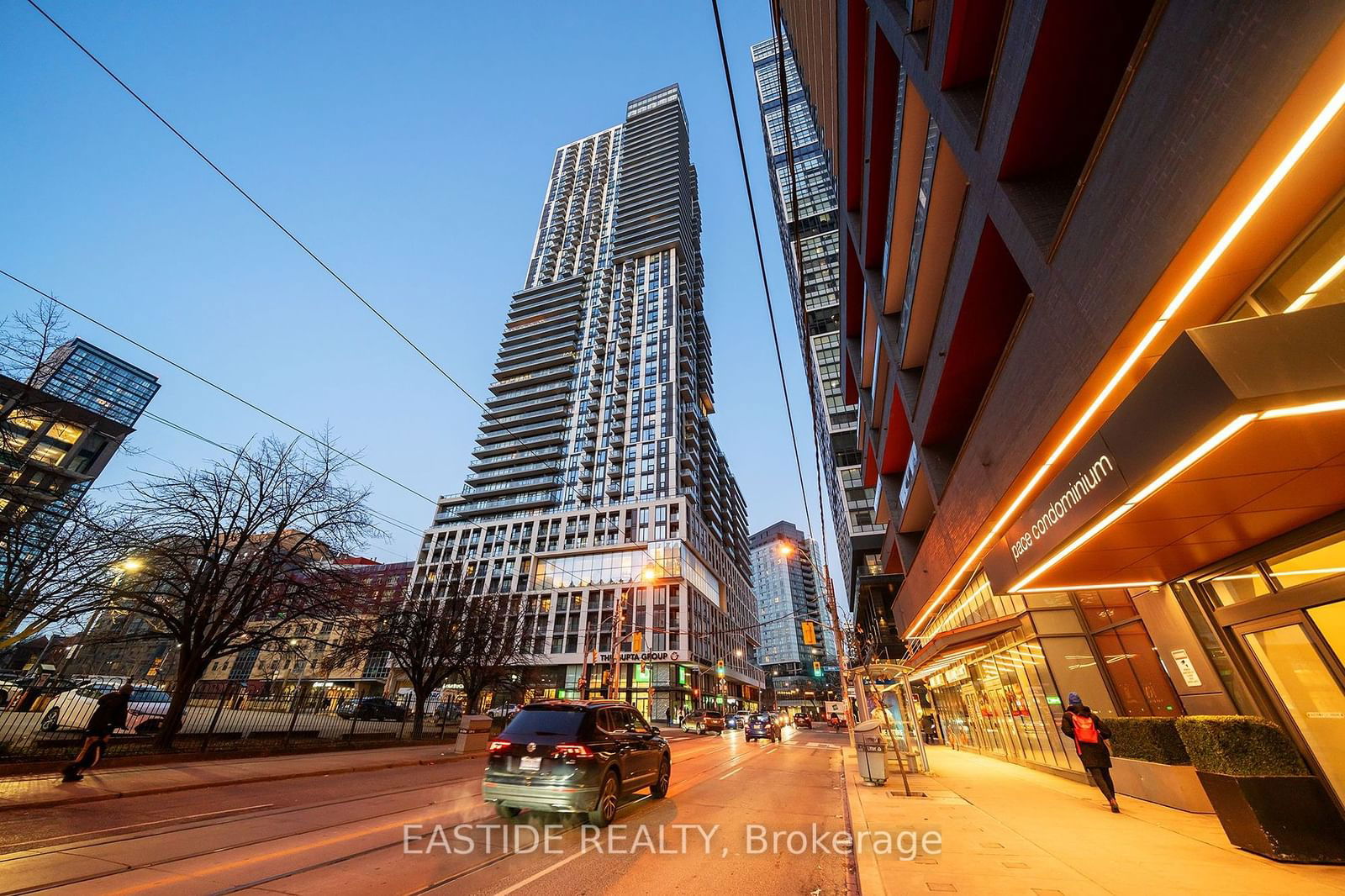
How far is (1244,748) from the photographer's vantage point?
5.94 m

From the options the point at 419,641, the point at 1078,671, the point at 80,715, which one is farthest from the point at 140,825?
the point at 419,641

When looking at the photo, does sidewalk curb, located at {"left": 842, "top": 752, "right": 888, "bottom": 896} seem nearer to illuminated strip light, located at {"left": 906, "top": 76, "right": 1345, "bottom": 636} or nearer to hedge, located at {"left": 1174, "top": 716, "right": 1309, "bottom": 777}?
hedge, located at {"left": 1174, "top": 716, "right": 1309, "bottom": 777}

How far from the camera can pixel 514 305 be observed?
113 m

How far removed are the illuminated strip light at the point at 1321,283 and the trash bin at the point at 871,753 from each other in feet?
37.0

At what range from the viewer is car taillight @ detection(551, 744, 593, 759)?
741 centimetres

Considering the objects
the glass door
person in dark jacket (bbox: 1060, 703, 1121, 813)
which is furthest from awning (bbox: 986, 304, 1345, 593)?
person in dark jacket (bbox: 1060, 703, 1121, 813)

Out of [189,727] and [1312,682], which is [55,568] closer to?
[189,727]

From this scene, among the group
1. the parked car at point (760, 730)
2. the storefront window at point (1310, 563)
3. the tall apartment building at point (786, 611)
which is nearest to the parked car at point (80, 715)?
the storefront window at point (1310, 563)

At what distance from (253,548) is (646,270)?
306 ft

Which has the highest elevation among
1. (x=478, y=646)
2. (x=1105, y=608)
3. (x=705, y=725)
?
(x=478, y=646)

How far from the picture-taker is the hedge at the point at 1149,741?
8625mm

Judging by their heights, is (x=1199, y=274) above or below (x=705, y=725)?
above

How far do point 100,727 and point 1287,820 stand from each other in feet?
63.2

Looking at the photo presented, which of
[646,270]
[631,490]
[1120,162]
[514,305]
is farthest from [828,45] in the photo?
[514,305]
